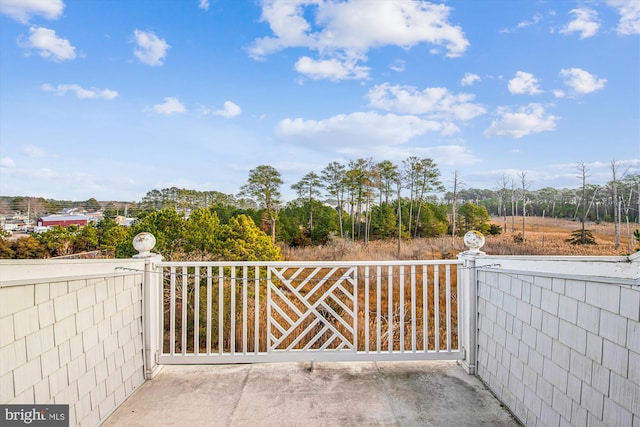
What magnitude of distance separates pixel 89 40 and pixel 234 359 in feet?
21.1

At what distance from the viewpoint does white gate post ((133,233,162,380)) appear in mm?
2479

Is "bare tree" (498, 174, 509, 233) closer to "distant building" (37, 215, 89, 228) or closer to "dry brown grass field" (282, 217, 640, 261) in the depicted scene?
"dry brown grass field" (282, 217, 640, 261)

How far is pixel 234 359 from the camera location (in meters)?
2.66

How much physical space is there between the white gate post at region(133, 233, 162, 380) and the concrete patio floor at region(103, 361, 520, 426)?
5.5 inches

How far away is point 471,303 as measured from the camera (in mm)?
2609

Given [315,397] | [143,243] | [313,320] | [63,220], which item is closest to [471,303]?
[315,397]

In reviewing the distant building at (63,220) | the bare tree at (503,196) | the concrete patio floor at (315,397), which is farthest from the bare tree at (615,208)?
the distant building at (63,220)

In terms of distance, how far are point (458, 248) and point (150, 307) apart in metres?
13.4

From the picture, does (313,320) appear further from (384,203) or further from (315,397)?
(384,203)

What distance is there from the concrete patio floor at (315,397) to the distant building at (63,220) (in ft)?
18.9

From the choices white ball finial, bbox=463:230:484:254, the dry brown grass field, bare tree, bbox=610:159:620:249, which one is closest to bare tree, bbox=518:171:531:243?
the dry brown grass field

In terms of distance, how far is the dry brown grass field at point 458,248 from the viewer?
11484 millimetres

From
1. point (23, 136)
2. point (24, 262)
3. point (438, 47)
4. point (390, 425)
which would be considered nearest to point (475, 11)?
point (438, 47)

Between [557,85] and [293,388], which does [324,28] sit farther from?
[293,388]
